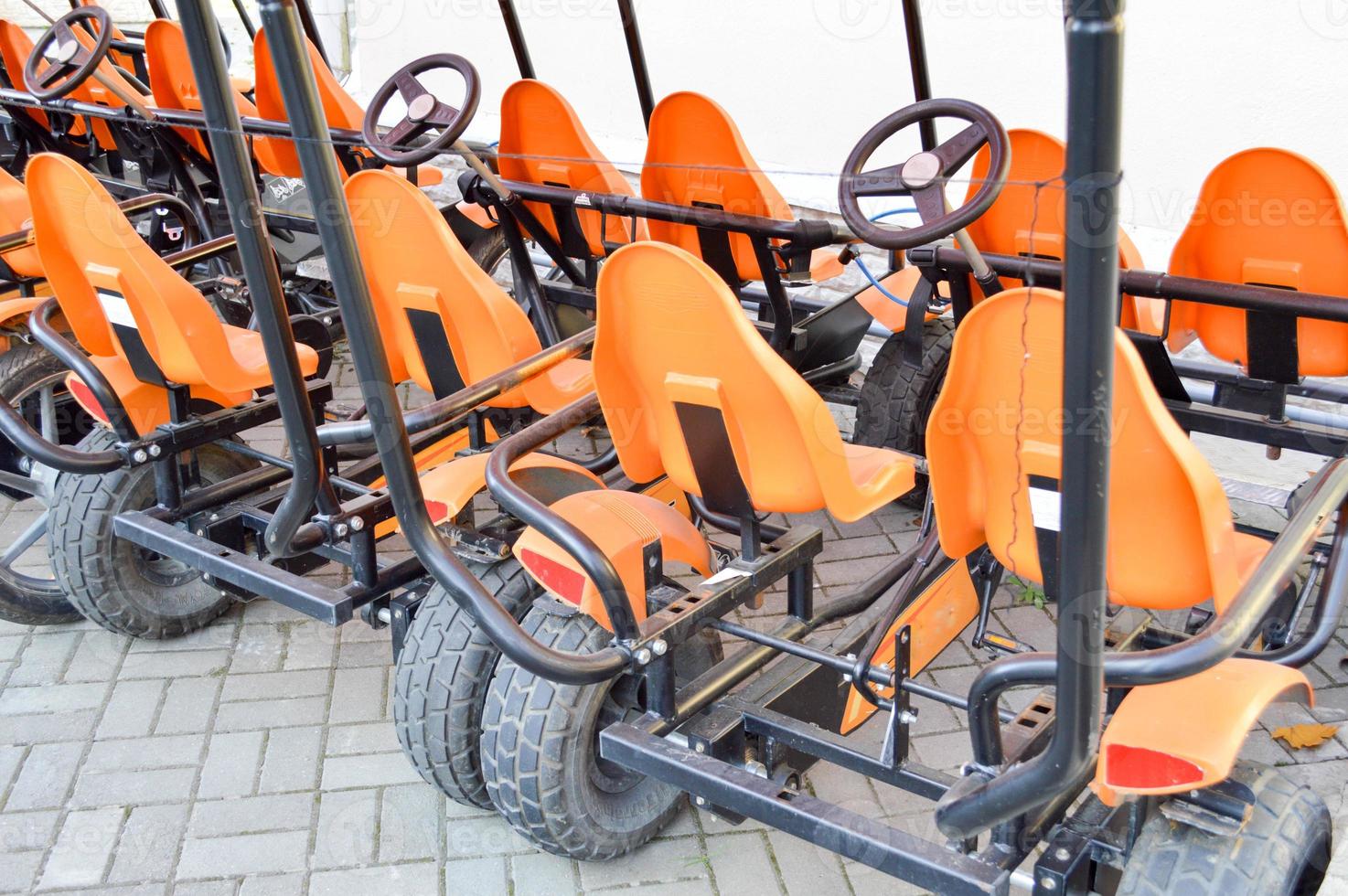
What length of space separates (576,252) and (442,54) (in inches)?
27.8

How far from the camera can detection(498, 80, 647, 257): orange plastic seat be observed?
3.61 m

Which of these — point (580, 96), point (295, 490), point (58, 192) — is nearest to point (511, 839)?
point (295, 490)

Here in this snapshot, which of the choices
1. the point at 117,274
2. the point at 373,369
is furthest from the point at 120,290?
the point at 373,369

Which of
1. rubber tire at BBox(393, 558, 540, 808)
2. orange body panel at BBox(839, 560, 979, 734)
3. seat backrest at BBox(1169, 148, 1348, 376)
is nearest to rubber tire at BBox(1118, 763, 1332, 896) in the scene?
orange body panel at BBox(839, 560, 979, 734)

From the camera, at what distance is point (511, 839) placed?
272 cm

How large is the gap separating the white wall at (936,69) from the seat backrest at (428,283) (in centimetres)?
102

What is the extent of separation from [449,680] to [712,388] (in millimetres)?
804

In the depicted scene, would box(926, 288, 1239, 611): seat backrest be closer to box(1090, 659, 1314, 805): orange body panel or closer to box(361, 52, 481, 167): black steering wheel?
box(1090, 659, 1314, 805): orange body panel

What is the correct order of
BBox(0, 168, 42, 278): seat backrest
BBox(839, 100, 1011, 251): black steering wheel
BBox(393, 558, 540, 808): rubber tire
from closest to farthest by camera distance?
BBox(839, 100, 1011, 251): black steering wheel < BBox(393, 558, 540, 808): rubber tire < BBox(0, 168, 42, 278): seat backrest

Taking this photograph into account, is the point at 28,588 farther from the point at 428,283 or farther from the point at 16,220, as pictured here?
the point at 428,283

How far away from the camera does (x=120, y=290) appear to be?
282 cm

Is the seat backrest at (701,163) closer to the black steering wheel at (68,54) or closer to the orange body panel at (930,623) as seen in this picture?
the orange body panel at (930,623)

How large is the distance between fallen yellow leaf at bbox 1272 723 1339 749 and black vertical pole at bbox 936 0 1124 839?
1533mm

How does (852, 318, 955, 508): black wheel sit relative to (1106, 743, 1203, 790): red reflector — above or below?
below
